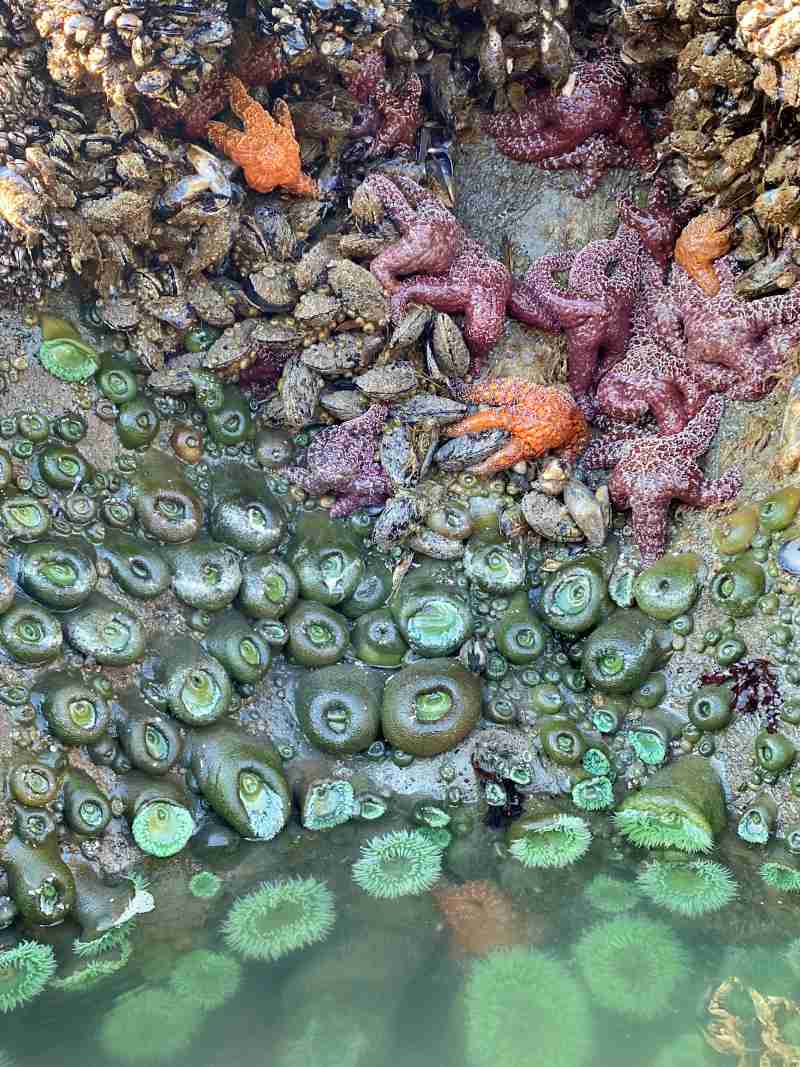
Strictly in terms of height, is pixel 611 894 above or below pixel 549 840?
above

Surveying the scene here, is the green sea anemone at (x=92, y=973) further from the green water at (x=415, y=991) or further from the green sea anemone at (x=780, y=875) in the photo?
the green sea anemone at (x=780, y=875)

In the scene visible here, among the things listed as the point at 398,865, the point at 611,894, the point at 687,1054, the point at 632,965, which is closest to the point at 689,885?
the point at 611,894

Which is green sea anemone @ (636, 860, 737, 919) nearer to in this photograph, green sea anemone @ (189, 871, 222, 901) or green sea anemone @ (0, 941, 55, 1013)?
green sea anemone @ (189, 871, 222, 901)

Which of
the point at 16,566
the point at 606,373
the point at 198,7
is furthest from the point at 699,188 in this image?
the point at 16,566

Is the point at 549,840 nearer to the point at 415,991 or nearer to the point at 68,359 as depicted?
the point at 415,991

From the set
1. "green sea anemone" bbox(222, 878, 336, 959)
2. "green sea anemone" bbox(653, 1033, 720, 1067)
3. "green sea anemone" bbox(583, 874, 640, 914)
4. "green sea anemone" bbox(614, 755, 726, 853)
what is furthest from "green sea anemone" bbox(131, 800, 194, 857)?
"green sea anemone" bbox(653, 1033, 720, 1067)

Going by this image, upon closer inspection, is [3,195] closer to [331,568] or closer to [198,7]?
[198,7]

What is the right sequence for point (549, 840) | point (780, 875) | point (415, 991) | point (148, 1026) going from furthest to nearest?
point (549, 840) → point (780, 875) → point (415, 991) → point (148, 1026)
